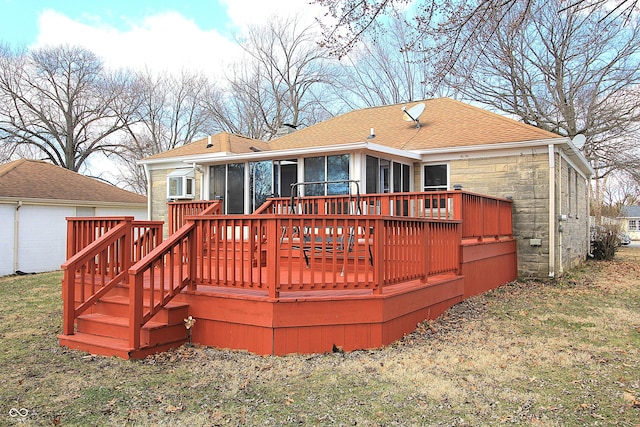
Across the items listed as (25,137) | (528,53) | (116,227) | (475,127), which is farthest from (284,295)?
(25,137)

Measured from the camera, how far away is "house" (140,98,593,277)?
32.1ft

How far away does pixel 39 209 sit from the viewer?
1505 centimetres

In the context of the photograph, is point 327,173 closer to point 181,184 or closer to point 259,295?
point 181,184

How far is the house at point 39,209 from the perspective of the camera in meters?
14.2

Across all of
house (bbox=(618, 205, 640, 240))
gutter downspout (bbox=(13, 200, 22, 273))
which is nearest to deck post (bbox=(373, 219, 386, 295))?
gutter downspout (bbox=(13, 200, 22, 273))

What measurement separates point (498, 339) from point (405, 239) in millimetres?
1435

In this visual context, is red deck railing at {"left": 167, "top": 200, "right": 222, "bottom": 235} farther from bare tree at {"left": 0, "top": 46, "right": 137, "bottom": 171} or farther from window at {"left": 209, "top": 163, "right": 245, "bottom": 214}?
bare tree at {"left": 0, "top": 46, "right": 137, "bottom": 171}

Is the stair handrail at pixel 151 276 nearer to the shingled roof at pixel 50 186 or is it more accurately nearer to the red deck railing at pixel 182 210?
the red deck railing at pixel 182 210

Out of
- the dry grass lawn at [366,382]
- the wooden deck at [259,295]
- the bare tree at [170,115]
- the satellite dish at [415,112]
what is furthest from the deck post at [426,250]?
the bare tree at [170,115]

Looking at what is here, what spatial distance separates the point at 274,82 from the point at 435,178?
58.9 ft

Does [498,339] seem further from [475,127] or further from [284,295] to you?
[475,127]

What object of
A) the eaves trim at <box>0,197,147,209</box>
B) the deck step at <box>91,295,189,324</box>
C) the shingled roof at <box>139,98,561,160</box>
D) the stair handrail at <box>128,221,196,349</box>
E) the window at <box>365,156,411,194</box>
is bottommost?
the deck step at <box>91,295,189,324</box>

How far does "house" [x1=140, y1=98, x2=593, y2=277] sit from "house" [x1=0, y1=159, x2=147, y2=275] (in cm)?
448

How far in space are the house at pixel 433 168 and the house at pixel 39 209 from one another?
4479 mm
